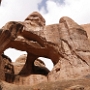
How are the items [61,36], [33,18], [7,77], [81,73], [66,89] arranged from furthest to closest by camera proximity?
[33,18]
[61,36]
[7,77]
[81,73]
[66,89]

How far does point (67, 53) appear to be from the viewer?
16875 millimetres

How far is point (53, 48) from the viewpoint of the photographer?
17.4 m

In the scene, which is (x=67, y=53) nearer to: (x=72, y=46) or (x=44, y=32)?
(x=72, y=46)

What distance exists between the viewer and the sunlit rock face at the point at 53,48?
1620 cm

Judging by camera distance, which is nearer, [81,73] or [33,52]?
[81,73]

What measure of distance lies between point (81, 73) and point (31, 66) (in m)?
4.64

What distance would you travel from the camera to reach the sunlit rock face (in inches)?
638

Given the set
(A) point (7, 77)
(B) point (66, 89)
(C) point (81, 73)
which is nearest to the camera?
(B) point (66, 89)

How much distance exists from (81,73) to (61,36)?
357cm

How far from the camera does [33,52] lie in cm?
1817

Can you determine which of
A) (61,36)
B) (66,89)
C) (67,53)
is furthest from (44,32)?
(66,89)

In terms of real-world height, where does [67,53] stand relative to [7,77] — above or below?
above

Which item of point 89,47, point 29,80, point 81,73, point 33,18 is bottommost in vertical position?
point 29,80

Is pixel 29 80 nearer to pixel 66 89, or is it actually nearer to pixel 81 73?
pixel 81 73
